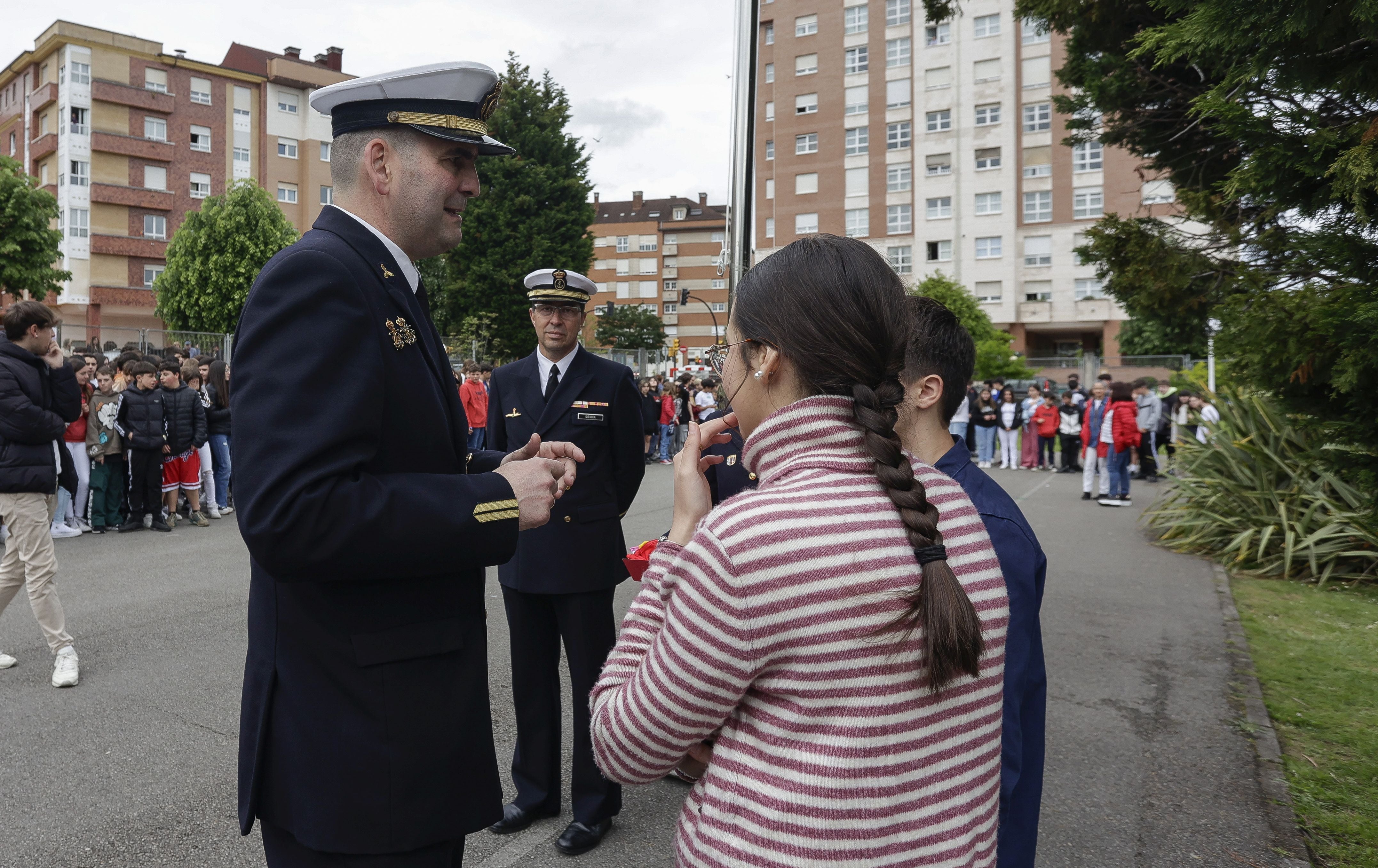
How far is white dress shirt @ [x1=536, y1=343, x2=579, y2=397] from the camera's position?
169 inches

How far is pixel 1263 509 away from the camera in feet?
32.6

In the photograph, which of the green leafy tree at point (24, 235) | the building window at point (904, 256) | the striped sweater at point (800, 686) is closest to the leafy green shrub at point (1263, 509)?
the striped sweater at point (800, 686)

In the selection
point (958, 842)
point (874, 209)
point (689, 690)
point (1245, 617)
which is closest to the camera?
point (689, 690)

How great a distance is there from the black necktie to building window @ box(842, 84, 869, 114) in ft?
190

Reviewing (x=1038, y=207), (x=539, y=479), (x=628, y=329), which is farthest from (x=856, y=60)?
(x=539, y=479)

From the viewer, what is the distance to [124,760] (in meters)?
4.38

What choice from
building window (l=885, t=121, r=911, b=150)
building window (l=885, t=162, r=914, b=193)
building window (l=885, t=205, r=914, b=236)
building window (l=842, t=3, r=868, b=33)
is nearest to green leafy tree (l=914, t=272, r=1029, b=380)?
building window (l=885, t=205, r=914, b=236)

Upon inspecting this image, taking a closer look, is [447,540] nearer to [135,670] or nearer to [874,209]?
[135,670]

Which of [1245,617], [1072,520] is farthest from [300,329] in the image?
[1072,520]

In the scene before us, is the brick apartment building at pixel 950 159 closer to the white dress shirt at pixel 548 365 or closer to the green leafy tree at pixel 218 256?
the green leafy tree at pixel 218 256

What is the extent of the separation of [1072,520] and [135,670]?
38.9ft

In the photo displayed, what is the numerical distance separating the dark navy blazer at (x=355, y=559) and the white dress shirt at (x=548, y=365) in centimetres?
234

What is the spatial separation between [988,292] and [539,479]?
5686 cm

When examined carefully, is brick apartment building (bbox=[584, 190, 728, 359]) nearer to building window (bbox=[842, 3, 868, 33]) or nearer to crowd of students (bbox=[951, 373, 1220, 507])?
building window (bbox=[842, 3, 868, 33])
